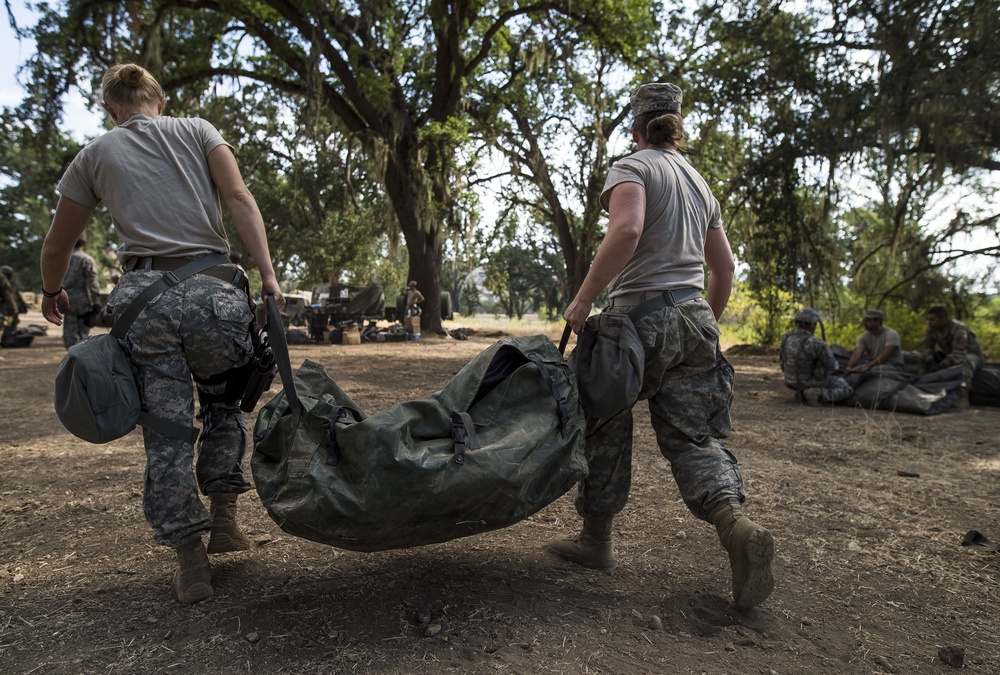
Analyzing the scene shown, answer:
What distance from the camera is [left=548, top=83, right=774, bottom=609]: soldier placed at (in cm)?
246

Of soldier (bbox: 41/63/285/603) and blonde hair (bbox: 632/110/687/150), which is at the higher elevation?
blonde hair (bbox: 632/110/687/150)

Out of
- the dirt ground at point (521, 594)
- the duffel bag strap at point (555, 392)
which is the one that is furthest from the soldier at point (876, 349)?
the duffel bag strap at point (555, 392)

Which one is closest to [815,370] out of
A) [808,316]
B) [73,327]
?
[808,316]

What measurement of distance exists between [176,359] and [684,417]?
Result: 5.90 ft

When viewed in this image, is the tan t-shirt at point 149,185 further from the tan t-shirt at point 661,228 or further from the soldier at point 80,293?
the soldier at point 80,293

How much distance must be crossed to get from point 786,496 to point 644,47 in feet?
38.6

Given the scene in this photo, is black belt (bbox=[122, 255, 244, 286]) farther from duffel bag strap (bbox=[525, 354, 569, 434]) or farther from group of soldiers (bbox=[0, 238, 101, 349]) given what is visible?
group of soldiers (bbox=[0, 238, 101, 349])

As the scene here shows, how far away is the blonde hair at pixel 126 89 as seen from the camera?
2527 mm

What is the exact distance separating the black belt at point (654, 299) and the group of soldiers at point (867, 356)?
579 centimetres

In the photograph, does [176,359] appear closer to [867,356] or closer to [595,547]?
[595,547]

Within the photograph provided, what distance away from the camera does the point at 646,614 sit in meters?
2.42

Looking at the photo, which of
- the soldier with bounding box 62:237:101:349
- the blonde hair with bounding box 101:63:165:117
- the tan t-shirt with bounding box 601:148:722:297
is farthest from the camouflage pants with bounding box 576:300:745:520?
the soldier with bounding box 62:237:101:349

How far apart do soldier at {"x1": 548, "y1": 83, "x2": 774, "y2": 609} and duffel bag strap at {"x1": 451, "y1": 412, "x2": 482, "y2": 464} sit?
574 mm

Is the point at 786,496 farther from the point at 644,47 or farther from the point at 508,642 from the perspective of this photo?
the point at 644,47
